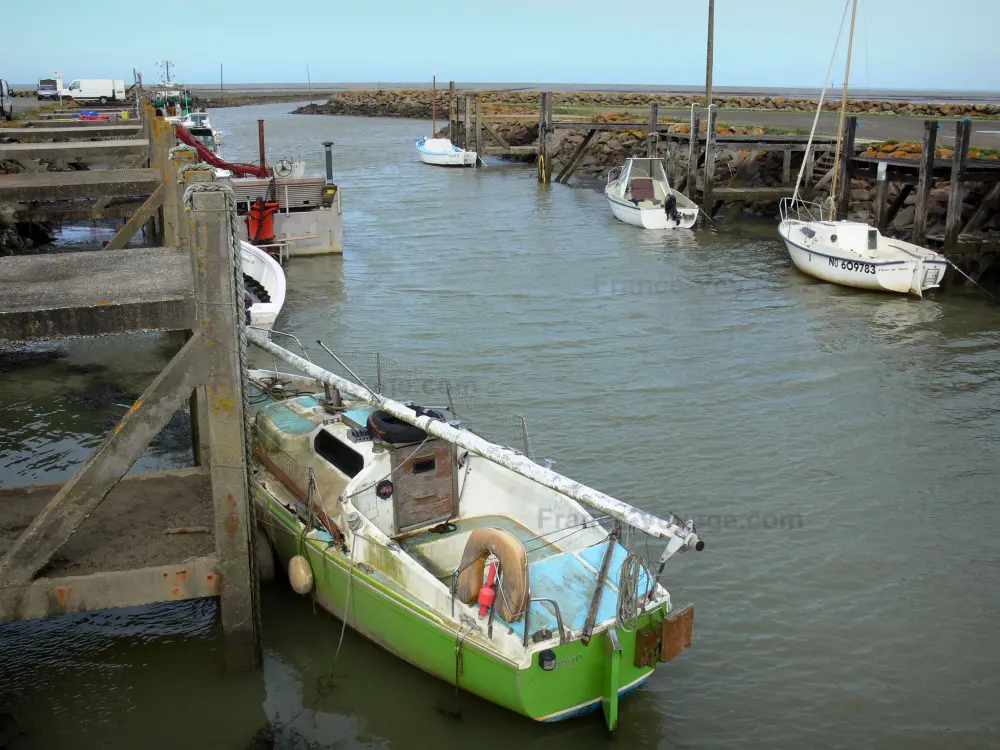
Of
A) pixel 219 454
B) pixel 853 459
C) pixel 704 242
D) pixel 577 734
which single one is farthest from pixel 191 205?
pixel 704 242

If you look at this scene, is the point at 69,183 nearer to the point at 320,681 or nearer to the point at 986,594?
the point at 320,681

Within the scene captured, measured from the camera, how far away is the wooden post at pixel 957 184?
74.6ft

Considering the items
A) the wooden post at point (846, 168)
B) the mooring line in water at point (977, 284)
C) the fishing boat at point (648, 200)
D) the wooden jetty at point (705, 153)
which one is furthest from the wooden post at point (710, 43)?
the mooring line in water at point (977, 284)

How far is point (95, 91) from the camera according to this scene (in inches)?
2007

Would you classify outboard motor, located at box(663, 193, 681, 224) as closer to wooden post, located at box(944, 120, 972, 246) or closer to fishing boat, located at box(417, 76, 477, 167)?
wooden post, located at box(944, 120, 972, 246)

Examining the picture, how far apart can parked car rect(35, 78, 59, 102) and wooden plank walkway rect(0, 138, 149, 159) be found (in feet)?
159

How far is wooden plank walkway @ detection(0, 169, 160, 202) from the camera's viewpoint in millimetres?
11812

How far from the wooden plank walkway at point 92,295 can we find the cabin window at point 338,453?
250 cm

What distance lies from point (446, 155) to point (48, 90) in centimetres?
2769

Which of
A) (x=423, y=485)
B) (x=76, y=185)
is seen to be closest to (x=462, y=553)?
(x=423, y=485)

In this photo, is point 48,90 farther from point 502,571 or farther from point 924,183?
point 502,571

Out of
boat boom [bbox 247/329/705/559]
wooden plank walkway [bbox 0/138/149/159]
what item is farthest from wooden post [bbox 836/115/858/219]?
boat boom [bbox 247/329/705/559]

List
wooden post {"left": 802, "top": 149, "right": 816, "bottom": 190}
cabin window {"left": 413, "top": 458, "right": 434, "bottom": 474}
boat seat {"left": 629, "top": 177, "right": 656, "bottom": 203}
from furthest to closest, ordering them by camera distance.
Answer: boat seat {"left": 629, "top": 177, "right": 656, "bottom": 203}
wooden post {"left": 802, "top": 149, "right": 816, "bottom": 190}
cabin window {"left": 413, "top": 458, "right": 434, "bottom": 474}

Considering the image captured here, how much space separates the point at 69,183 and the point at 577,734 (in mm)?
9108
